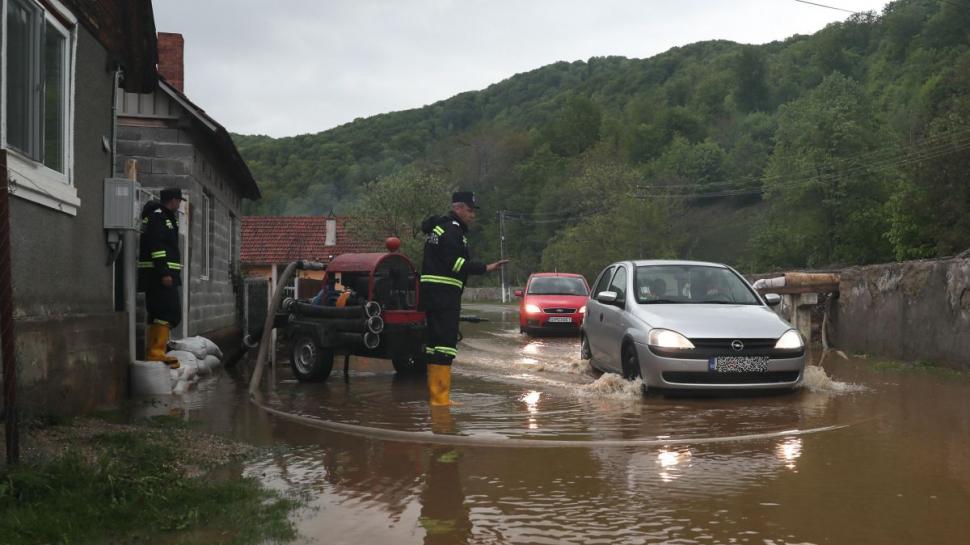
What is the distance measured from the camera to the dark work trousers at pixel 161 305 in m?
10.3

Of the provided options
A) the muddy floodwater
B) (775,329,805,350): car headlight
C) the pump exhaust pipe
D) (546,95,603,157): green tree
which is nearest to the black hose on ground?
the pump exhaust pipe

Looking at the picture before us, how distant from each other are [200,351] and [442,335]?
4938mm

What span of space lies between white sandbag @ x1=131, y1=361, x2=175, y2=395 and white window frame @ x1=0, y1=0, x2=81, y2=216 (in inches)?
79.9

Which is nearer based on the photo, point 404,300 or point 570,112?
point 404,300

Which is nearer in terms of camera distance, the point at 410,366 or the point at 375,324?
the point at 375,324

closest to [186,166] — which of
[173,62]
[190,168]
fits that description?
[190,168]

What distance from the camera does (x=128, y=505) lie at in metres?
4.55

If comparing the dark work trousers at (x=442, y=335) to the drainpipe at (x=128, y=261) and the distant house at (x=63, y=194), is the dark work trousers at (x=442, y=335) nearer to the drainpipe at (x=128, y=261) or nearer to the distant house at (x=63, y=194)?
the distant house at (x=63, y=194)

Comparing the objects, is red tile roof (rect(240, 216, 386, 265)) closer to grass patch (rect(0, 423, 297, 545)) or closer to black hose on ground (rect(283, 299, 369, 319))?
black hose on ground (rect(283, 299, 369, 319))

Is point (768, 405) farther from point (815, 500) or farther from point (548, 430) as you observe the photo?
point (815, 500)

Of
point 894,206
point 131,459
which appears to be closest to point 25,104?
point 131,459

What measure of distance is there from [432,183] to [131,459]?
68532mm

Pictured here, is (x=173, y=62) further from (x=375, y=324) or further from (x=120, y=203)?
(x=120, y=203)

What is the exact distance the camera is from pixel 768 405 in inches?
349
